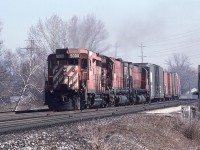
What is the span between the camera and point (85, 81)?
894 inches

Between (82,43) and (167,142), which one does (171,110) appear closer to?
(167,142)

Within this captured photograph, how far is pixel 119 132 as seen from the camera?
1225 centimetres

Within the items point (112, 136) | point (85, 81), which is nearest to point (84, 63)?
point (85, 81)

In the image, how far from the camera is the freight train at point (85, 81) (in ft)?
72.8

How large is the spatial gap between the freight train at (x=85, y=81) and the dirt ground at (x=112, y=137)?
257 inches

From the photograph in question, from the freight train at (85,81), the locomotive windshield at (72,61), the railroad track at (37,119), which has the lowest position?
the railroad track at (37,119)

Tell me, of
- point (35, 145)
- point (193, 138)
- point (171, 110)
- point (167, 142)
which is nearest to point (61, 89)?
point (171, 110)

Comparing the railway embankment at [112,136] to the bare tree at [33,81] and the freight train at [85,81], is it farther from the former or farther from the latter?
the bare tree at [33,81]

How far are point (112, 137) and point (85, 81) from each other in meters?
11.9

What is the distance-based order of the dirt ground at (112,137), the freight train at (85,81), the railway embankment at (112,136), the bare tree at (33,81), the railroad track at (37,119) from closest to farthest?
1. the dirt ground at (112,137)
2. the railway embankment at (112,136)
3. the railroad track at (37,119)
4. the freight train at (85,81)
5. the bare tree at (33,81)

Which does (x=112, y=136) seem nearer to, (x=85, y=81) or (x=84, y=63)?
(x=85, y=81)

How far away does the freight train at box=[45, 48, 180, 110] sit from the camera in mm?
22203

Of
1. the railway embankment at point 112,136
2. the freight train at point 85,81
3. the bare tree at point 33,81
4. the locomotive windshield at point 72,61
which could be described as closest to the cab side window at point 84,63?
the freight train at point 85,81

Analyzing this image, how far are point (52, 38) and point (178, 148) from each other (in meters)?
43.8
